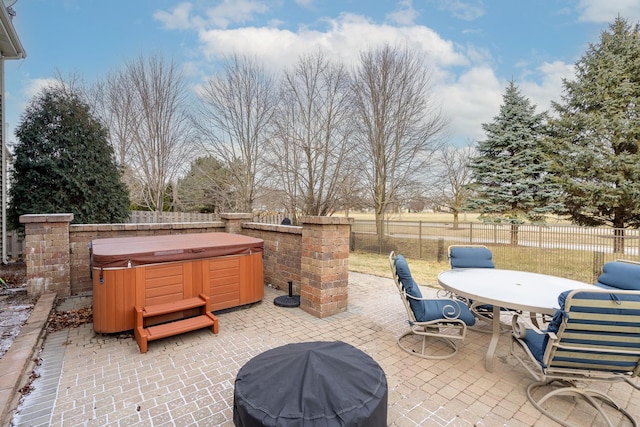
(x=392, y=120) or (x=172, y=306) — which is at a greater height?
(x=392, y=120)

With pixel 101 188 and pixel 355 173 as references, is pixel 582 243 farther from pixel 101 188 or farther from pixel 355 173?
pixel 101 188

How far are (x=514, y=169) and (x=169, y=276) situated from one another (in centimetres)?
1229

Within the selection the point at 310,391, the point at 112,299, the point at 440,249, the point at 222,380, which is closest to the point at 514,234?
the point at 440,249

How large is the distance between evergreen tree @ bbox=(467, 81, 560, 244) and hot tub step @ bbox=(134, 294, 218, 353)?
36.7 ft

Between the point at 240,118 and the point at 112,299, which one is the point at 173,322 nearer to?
the point at 112,299

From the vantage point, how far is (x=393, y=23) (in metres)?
10.3

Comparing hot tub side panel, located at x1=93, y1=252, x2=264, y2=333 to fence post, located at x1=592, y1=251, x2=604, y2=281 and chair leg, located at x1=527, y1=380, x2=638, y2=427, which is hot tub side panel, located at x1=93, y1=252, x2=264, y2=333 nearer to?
chair leg, located at x1=527, y1=380, x2=638, y2=427

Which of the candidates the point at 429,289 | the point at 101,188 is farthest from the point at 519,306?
the point at 101,188

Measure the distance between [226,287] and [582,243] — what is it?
875 centimetres

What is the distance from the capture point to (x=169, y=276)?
11.9 ft

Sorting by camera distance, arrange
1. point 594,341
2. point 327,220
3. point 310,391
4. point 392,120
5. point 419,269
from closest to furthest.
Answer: point 310,391, point 594,341, point 327,220, point 419,269, point 392,120

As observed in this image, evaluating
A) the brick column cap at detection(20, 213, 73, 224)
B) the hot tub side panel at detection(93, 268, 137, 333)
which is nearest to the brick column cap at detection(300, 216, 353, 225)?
the hot tub side panel at detection(93, 268, 137, 333)

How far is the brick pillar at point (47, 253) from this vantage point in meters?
4.43

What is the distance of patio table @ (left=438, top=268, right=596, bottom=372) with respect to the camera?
8.33 feet
